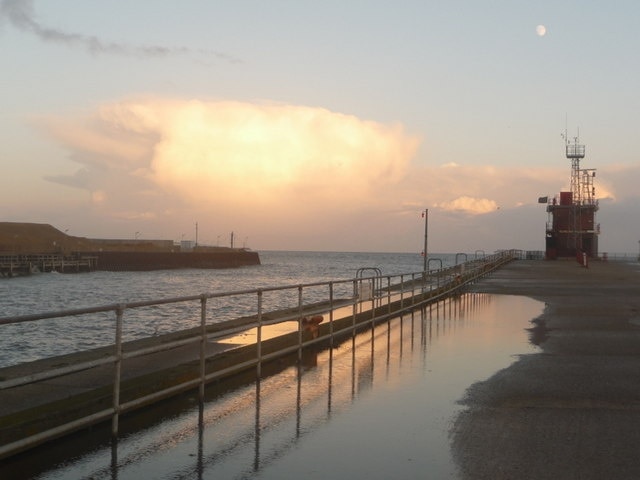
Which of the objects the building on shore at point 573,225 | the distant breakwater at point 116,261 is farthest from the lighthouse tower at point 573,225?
the distant breakwater at point 116,261

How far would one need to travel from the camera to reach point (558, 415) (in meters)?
8.19

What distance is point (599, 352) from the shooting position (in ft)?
44.5

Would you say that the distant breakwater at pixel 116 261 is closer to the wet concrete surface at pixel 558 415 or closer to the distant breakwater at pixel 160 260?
the distant breakwater at pixel 160 260

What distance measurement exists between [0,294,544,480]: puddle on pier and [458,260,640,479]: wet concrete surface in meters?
0.29

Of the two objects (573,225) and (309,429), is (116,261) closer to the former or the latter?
(573,225)

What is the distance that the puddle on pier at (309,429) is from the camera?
6078mm

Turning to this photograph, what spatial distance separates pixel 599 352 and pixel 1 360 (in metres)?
14.2

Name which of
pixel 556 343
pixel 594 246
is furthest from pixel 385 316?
pixel 594 246

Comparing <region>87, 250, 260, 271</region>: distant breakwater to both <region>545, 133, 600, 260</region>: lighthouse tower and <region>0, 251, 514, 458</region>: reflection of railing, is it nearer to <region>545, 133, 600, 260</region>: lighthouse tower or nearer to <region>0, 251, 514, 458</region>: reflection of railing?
<region>545, 133, 600, 260</region>: lighthouse tower

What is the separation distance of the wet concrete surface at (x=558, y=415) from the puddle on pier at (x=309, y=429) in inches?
11.5

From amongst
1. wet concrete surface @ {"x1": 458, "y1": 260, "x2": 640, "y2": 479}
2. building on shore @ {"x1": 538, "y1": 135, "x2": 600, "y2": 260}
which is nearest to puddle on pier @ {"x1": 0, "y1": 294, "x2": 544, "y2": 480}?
wet concrete surface @ {"x1": 458, "y1": 260, "x2": 640, "y2": 479}

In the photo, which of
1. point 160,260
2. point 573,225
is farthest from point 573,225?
point 160,260

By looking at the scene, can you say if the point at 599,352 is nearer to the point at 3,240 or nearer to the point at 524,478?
the point at 524,478

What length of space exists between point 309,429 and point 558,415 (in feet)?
8.95
